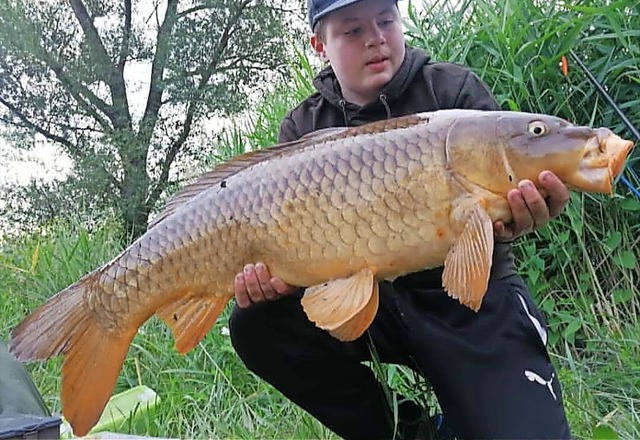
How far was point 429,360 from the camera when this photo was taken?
1.53 metres

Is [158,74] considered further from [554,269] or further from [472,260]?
[472,260]

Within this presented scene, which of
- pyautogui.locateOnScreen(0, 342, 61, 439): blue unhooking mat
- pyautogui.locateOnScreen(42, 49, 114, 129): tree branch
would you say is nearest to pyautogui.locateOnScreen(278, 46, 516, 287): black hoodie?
pyautogui.locateOnScreen(0, 342, 61, 439): blue unhooking mat

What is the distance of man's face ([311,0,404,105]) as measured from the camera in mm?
1653

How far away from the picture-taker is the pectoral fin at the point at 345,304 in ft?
4.14

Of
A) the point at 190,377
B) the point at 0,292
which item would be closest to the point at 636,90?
the point at 190,377

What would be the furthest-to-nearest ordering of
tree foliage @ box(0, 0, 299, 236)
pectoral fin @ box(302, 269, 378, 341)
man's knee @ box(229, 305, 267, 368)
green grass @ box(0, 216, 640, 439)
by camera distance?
tree foliage @ box(0, 0, 299, 236)
green grass @ box(0, 216, 640, 439)
man's knee @ box(229, 305, 267, 368)
pectoral fin @ box(302, 269, 378, 341)

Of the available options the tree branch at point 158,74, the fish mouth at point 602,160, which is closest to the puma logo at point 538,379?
the fish mouth at point 602,160

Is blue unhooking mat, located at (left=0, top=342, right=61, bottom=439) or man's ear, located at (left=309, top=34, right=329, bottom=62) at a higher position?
man's ear, located at (left=309, top=34, right=329, bottom=62)

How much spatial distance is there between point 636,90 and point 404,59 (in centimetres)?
102

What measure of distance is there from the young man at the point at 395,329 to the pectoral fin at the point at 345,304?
0.42ft

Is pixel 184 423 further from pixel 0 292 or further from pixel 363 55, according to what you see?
pixel 0 292

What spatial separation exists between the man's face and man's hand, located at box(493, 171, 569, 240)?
1.70ft

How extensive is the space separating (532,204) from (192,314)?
60cm

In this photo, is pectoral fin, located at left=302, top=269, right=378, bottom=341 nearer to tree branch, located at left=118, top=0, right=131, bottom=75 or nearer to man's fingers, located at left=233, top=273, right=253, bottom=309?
man's fingers, located at left=233, top=273, right=253, bottom=309
